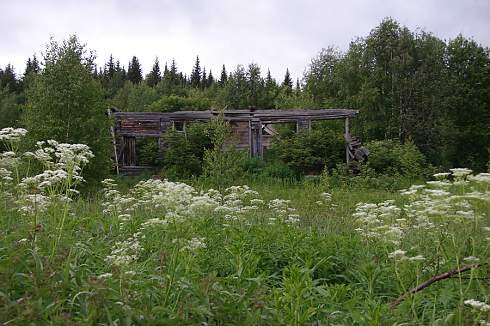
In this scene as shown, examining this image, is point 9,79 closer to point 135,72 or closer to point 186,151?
point 135,72

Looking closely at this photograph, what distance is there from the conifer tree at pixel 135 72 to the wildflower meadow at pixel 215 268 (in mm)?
81062

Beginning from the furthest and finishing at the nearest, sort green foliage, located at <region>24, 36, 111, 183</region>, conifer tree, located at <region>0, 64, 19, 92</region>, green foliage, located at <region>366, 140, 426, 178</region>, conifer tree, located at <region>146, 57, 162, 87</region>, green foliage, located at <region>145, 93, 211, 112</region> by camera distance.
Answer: conifer tree, located at <region>146, 57, 162, 87</region>, conifer tree, located at <region>0, 64, 19, 92</region>, green foliage, located at <region>145, 93, 211, 112</region>, green foliage, located at <region>366, 140, 426, 178</region>, green foliage, located at <region>24, 36, 111, 183</region>

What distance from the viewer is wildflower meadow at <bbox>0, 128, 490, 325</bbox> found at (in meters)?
3.12

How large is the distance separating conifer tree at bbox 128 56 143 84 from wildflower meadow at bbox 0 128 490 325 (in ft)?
266

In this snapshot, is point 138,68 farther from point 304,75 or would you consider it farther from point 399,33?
point 399,33

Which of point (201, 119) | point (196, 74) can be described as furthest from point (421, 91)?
point (196, 74)

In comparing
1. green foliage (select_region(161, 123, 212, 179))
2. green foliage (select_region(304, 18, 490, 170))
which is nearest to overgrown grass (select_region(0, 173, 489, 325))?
green foliage (select_region(161, 123, 212, 179))

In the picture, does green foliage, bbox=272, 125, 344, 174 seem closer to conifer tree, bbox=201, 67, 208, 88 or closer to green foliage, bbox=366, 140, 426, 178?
green foliage, bbox=366, 140, 426, 178

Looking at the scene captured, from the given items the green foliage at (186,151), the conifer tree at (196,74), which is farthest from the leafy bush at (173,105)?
the conifer tree at (196,74)

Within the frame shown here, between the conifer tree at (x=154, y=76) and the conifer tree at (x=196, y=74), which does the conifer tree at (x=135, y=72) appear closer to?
the conifer tree at (x=154, y=76)

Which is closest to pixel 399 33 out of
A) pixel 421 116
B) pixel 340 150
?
pixel 421 116

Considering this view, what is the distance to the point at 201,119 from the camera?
28453 mm

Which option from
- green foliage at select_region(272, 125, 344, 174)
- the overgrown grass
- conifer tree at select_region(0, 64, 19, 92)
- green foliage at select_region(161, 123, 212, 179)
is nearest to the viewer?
the overgrown grass

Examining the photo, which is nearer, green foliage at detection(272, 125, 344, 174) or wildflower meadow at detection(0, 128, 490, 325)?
wildflower meadow at detection(0, 128, 490, 325)
